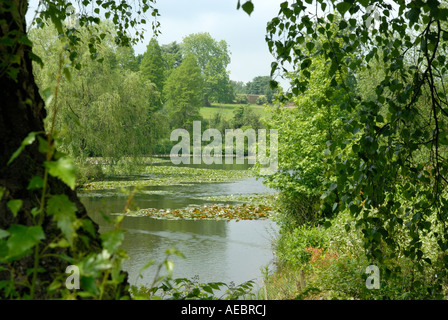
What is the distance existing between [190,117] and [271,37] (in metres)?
44.6

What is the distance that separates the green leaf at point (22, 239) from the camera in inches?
34.4

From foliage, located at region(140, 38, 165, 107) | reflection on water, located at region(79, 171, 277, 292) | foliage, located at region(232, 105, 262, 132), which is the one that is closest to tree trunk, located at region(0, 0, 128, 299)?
reflection on water, located at region(79, 171, 277, 292)

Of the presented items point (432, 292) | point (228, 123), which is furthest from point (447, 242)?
point (228, 123)

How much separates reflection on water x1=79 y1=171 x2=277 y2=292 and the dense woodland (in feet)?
2.85

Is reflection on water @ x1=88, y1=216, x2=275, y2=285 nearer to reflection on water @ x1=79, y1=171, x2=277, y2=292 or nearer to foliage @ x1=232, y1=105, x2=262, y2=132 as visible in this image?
reflection on water @ x1=79, y1=171, x2=277, y2=292

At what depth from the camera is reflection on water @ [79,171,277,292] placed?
884 cm

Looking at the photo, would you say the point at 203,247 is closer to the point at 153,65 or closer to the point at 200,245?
the point at 200,245

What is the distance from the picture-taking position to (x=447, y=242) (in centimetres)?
252

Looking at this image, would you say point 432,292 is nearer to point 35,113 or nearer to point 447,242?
point 447,242

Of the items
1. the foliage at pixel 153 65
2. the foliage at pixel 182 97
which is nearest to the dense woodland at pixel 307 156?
the foliage at pixel 182 97

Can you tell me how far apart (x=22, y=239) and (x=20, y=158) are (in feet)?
1.90

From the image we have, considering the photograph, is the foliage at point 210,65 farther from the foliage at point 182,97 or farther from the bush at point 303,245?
the bush at point 303,245

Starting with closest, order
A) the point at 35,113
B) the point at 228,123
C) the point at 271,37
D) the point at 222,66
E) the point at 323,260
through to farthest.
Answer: the point at 35,113
the point at 271,37
the point at 323,260
the point at 228,123
the point at 222,66

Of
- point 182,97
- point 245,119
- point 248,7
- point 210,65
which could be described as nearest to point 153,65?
point 182,97
